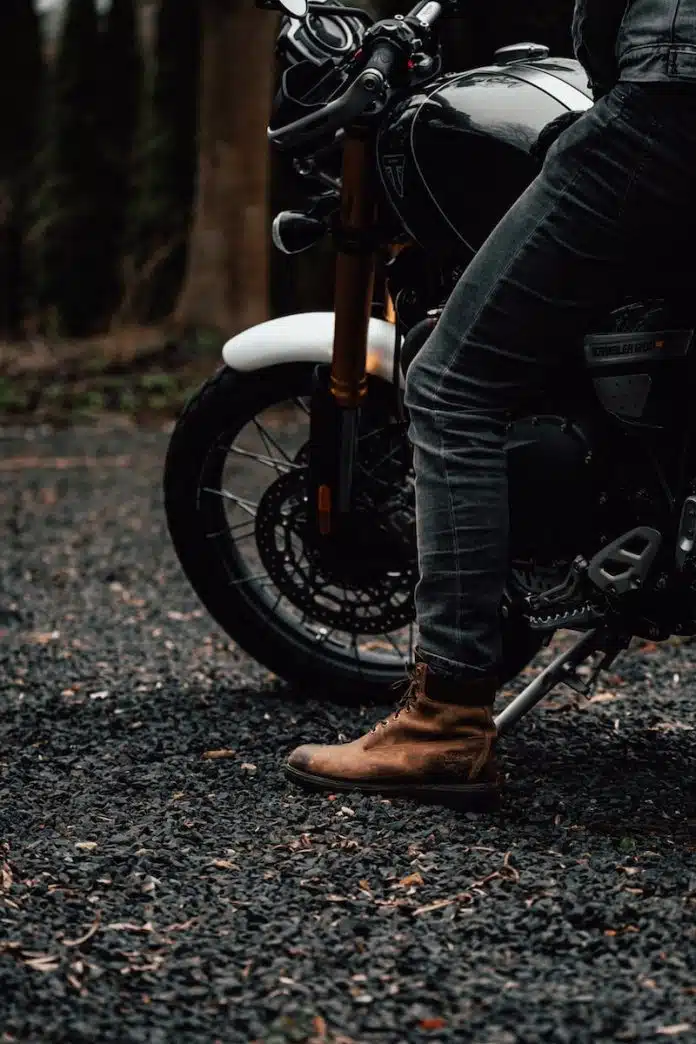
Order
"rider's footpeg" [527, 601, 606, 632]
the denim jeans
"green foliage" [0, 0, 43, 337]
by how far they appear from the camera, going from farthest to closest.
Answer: "green foliage" [0, 0, 43, 337]
"rider's footpeg" [527, 601, 606, 632]
the denim jeans

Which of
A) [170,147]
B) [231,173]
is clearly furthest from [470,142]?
[170,147]

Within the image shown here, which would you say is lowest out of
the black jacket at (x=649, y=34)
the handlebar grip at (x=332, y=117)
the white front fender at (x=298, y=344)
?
the white front fender at (x=298, y=344)

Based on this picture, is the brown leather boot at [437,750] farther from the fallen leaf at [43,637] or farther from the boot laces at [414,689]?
the fallen leaf at [43,637]

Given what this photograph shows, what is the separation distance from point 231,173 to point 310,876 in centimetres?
907

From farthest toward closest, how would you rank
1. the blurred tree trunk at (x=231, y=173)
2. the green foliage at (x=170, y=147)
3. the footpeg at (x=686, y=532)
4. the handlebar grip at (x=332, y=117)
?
1. the green foliage at (x=170, y=147)
2. the blurred tree trunk at (x=231, y=173)
3. the handlebar grip at (x=332, y=117)
4. the footpeg at (x=686, y=532)

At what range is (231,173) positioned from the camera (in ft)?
36.6

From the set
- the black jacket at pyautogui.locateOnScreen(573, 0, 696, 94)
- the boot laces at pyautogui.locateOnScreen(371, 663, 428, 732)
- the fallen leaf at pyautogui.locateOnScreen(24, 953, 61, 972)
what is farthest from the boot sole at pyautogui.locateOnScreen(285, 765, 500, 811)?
the black jacket at pyautogui.locateOnScreen(573, 0, 696, 94)

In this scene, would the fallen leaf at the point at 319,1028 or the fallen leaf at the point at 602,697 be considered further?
the fallen leaf at the point at 602,697

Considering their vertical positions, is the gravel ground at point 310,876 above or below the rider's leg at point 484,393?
below

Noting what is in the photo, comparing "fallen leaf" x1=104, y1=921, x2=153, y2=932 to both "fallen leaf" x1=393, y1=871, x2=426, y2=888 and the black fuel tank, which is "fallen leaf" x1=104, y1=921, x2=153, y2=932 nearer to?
"fallen leaf" x1=393, y1=871, x2=426, y2=888

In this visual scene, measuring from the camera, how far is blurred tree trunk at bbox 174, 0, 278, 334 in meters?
11.0

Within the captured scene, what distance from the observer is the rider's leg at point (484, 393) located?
2570 millimetres

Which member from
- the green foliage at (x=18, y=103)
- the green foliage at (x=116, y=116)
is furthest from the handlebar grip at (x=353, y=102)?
the green foliage at (x=116, y=116)

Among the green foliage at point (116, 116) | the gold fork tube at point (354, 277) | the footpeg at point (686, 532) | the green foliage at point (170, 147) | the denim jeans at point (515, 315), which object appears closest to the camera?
the denim jeans at point (515, 315)
